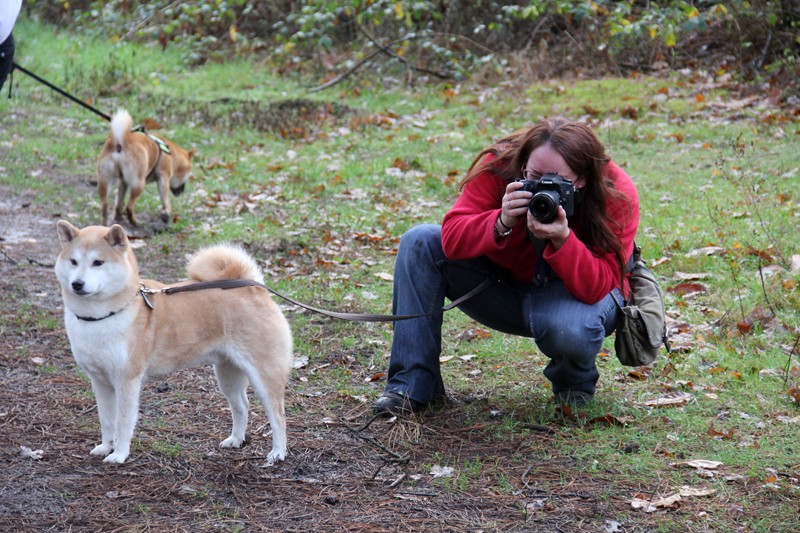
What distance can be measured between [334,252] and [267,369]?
10.1 ft

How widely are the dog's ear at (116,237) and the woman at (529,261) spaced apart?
1.18 m

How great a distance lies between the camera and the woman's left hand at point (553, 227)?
3004mm

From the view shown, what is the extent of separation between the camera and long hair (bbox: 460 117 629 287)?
3.13m

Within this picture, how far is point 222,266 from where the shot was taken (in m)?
3.27

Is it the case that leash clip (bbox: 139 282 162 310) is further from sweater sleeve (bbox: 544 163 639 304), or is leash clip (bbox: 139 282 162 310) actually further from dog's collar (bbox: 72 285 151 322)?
sweater sleeve (bbox: 544 163 639 304)

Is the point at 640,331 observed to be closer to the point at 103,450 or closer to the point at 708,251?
the point at 103,450

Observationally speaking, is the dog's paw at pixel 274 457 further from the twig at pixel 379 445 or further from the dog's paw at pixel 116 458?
the dog's paw at pixel 116 458

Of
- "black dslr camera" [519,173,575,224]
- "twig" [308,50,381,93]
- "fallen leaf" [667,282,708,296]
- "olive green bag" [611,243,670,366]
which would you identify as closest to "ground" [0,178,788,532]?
"olive green bag" [611,243,670,366]

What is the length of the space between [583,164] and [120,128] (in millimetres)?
4620

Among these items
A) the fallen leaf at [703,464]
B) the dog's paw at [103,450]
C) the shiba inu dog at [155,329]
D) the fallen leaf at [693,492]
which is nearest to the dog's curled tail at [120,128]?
the shiba inu dog at [155,329]

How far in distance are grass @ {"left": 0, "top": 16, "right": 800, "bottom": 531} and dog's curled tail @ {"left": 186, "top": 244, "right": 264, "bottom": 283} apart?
2.30ft

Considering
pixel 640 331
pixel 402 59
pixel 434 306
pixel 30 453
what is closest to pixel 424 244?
pixel 434 306

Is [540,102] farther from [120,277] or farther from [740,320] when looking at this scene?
[120,277]

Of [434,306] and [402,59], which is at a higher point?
[434,306]
